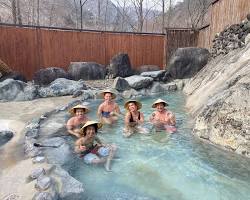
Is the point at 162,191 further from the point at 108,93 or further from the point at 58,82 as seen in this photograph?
the point at 58,82

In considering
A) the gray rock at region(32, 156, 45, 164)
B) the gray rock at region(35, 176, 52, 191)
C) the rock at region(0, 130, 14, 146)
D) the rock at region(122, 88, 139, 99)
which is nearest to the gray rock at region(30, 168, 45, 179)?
the gray rock at region(35, 176, 52, 191)

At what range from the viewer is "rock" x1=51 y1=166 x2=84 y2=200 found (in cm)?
309

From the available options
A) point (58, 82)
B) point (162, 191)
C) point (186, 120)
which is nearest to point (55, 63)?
point (58, 82)

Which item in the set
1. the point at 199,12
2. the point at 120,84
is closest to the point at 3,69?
the point at 120,84

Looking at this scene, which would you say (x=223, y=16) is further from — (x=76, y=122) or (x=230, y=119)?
(x=76, y=122)

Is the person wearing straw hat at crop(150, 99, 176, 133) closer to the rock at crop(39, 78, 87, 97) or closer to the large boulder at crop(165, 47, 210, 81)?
the rock at crop(39, 78, 87, 97)

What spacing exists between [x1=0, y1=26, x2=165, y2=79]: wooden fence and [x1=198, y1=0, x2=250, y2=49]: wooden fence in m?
2.49

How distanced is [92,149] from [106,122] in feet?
6.31

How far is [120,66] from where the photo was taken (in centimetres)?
1209

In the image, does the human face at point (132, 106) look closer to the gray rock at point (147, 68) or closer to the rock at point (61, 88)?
the rock at point (61, 88)

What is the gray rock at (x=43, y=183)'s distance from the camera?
3.04 meters

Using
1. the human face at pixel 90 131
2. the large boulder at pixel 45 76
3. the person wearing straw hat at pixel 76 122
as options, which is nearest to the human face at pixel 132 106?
the person wearing straw hat at pixel 76 122

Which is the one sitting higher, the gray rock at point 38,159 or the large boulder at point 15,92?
the large boulder at point 15,92

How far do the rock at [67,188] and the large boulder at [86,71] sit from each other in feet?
27.3
